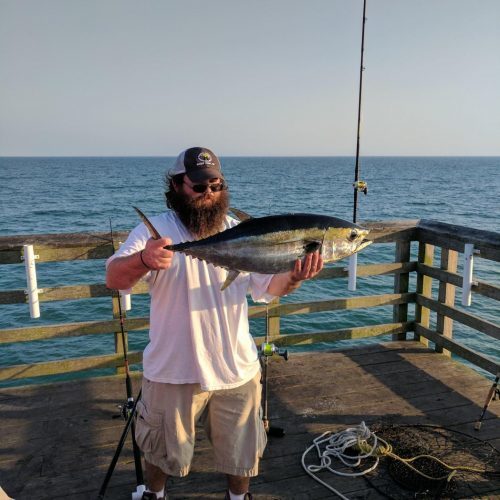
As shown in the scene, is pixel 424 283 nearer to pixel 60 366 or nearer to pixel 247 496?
pixel 247 496

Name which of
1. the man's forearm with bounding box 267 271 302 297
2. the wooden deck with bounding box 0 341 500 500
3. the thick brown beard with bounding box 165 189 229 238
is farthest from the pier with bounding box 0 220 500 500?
the thick brown beard with bounding box 165 189 229 238

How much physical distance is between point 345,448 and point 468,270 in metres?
2.09

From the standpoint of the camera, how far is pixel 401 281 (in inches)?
212

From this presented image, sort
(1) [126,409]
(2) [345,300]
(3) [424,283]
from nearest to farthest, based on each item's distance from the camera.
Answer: (1) [126,409] < (2) [345,300] < (3) [424,283]

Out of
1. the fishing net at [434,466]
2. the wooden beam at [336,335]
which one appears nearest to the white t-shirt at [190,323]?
the fishing net at [434,466]

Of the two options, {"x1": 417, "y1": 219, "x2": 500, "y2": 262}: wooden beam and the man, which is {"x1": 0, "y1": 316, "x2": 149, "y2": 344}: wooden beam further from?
{"x1": 417, "y1": 219, "x2": 500, "y2": 262}: wooden beam

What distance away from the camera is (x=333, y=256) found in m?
2.50

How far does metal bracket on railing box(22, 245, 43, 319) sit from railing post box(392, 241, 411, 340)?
12.3 ft

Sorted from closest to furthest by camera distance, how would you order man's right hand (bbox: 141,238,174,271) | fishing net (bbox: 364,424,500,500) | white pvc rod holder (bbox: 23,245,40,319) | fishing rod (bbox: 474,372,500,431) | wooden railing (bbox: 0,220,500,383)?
man's right hand (bbox: 141,238,174,271) → fishing net (bbox: 364,424,500,500) → fishing rod (bbox: 474,372,500,431) → white pvc rod holder (bbox: 23,245,40,319) → wooden railing (bbox: 0,220,500,383)

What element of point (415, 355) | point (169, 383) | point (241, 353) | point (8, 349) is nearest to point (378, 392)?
point (415, 355)

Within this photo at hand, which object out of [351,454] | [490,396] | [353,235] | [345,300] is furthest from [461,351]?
[353,235]

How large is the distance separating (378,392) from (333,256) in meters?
2.31

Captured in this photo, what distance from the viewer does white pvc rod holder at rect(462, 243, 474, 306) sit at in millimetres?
4301

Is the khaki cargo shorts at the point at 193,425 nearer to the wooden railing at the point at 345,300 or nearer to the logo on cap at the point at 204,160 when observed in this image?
the logo on cap at the point at 204,160
